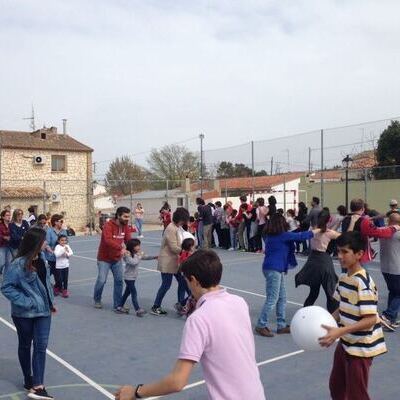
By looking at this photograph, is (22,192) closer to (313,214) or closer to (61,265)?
(313,214)

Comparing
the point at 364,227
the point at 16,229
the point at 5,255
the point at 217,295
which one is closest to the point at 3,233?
the point at 16,229

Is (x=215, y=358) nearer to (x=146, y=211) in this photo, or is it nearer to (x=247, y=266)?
(x=247, y=266)

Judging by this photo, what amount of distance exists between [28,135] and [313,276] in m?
34.9

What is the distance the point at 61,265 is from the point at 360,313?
7256 millimetres

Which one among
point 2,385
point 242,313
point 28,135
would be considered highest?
point 28,135

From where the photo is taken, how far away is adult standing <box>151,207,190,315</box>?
7.71 metres

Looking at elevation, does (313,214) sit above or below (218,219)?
above

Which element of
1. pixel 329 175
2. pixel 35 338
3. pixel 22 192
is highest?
pixel 329 175

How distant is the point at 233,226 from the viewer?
55.8 ft

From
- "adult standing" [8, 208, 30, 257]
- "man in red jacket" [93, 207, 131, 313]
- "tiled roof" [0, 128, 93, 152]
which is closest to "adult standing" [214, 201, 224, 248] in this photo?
"adult standing" [8, 208, 30, 257]

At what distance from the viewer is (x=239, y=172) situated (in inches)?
1348

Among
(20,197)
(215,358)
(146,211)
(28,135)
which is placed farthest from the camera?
(146,211)

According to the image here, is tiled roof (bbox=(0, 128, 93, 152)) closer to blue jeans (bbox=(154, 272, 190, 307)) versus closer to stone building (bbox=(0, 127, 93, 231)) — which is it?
stone building (bbox=(0, 127, 93, 231))

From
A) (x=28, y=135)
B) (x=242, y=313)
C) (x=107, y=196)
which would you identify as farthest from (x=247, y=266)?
(x=107, y=196)
